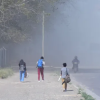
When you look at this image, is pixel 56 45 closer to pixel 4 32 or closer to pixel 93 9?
pixel 93 9

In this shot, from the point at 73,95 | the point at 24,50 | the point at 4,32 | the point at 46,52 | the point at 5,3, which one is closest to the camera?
the point at 73,95

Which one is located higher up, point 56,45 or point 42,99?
point 56,45

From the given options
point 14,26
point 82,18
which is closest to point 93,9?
point 82,18

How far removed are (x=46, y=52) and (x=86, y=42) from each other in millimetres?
8971

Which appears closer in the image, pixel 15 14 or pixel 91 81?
pixel 91 81

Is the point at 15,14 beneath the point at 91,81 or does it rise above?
above

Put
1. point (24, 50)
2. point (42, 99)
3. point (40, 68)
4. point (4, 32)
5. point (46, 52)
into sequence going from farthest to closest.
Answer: point (46, 52), point (24, 50), point (4, 32), point (40, 68), point (42, 99)

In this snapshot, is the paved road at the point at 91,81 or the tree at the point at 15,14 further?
the tree at the point at 15,14

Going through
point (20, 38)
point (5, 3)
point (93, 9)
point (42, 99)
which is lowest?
point (42, 99)

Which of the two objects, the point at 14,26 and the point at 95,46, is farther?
the point at 95,46

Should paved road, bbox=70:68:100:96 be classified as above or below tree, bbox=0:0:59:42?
below

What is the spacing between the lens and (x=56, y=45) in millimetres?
61906

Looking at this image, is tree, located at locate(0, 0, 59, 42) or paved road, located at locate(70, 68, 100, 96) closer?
paved road, located at locate(70, 68, 100, 96)

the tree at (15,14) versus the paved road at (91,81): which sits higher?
the tree at (15,14)
